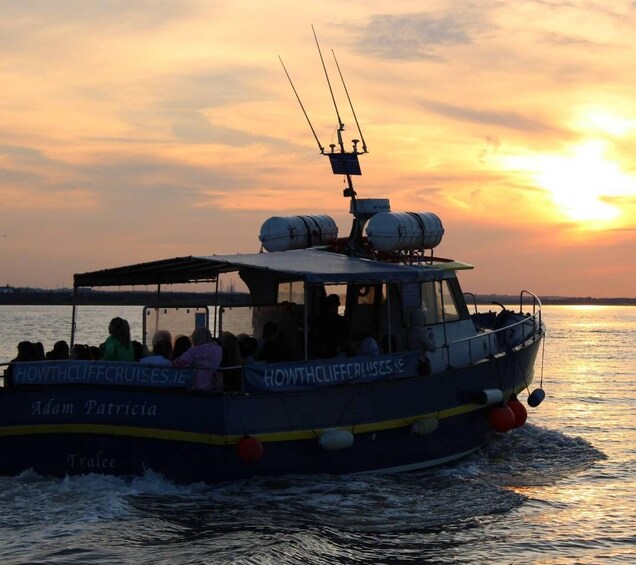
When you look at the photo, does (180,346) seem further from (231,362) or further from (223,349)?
(231,362)

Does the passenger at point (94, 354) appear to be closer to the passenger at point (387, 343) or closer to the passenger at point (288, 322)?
the passenger at point (288, 322)

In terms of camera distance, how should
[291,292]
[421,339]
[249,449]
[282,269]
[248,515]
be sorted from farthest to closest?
[291,292] → [421,339] → [282,269] → [249,449] → [248,515]

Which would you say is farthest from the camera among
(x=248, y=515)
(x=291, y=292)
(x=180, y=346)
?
(x=291, y=292)

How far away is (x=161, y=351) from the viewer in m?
13.1

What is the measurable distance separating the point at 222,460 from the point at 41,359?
287 centimetres

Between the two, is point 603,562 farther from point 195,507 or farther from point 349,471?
point 195,507

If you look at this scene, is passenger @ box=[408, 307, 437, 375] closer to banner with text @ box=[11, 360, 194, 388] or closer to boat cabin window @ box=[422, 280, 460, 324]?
boat cabin window @ box=[422, 280, 460, 324]

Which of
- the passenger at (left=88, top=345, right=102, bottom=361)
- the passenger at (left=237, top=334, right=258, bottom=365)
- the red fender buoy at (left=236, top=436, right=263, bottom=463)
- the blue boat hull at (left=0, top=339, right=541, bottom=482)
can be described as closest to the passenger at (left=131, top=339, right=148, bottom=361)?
the passenger at (left=88, top=345, right=102, bottom=361)

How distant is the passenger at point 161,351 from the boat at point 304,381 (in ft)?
1.41

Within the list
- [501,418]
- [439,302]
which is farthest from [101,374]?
[501,418]

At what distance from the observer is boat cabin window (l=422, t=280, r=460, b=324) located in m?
15.5

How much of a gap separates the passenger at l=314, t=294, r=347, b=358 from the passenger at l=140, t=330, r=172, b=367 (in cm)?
190

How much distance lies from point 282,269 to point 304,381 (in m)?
1.33

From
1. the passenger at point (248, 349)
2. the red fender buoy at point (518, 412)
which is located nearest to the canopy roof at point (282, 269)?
the passenger at point (248, 349)
